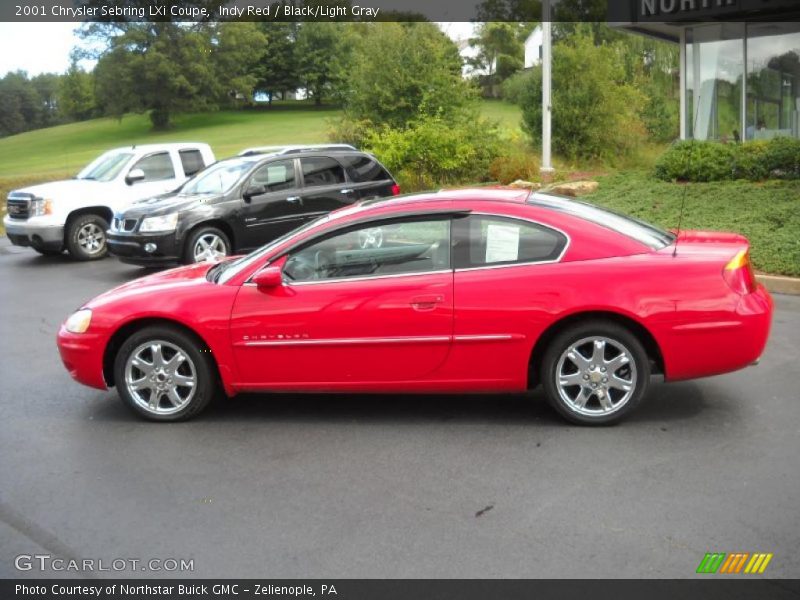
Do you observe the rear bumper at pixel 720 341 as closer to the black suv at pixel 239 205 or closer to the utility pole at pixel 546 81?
the black suv at pixel 239 205

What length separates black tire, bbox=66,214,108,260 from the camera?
49.3 ft

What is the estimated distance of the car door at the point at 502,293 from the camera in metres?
5.73

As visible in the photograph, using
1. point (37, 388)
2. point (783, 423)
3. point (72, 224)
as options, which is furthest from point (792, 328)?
point (72, 224)

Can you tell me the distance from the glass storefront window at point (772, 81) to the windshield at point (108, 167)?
13511 mm

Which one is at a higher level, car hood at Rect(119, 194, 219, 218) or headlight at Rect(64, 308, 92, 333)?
car hood at Rect(119, 194, 219, 218)

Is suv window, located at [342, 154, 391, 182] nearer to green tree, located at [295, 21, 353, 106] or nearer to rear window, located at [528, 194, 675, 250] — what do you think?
rear window, located at [528, 194, 675, 250]

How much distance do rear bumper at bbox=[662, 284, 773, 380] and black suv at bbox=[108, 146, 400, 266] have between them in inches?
325

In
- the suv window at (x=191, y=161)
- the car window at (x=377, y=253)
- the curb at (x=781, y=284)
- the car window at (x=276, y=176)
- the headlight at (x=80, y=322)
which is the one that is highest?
the suv window at (x=191, y=161)

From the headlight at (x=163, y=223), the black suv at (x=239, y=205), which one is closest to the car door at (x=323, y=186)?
the black suv at (x=239, y=205)

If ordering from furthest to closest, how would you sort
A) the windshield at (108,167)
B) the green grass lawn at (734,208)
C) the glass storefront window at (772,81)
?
the glass storefront window at (772,81) < the windshield at (108,167) < the green grass lawn at (734,208)

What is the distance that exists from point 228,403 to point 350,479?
1.83m

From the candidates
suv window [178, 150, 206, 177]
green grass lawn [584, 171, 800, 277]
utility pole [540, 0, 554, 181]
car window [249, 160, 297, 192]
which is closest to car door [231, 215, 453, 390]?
green grass lawn [584, 171, 800, 277]

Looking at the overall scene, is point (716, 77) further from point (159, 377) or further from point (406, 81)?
point (159, 377)
